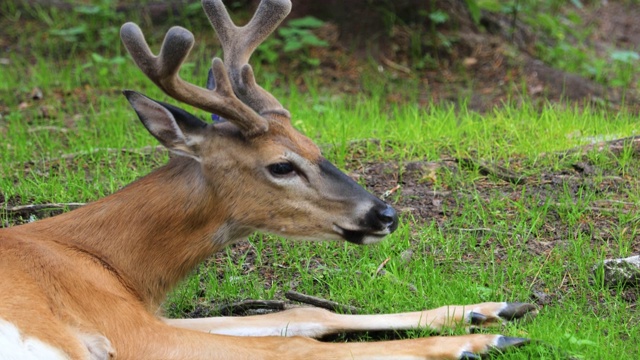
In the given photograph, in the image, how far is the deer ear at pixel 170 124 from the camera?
4105 millimetres

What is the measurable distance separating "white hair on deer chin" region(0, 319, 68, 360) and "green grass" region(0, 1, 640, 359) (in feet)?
2.97

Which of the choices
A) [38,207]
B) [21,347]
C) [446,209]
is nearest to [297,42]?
[446,209]

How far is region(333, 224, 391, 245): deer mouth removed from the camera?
4191 mm

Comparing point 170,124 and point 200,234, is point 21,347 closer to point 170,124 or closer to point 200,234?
point 200,234

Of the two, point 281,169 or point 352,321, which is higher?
point 281,169

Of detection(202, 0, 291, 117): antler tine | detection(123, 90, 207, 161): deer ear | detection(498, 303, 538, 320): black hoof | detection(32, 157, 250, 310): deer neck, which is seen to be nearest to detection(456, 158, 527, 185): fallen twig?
detection(498, 303, 538, 320): black hoof

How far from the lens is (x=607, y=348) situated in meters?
3.99

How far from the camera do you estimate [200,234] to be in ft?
14.1

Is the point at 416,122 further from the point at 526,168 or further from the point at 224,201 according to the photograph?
the point at 224,201

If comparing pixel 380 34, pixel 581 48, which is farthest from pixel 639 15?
pixel 380 34

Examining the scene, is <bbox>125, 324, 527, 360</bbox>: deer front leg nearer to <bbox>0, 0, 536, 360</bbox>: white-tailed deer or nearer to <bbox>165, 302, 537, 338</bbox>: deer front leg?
<bbox>0, 0, 536, 360</bbox>: white-tailed deer

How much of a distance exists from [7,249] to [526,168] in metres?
3.35

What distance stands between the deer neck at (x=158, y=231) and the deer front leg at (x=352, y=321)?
270mm

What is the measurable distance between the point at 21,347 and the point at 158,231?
84 cm
